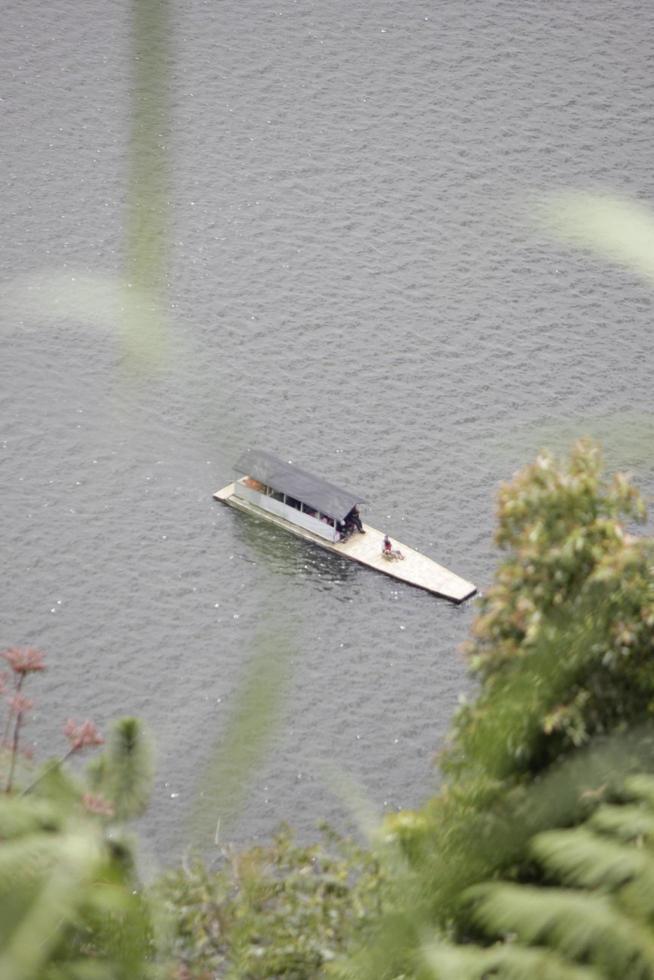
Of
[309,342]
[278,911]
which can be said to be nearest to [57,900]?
[278,911]

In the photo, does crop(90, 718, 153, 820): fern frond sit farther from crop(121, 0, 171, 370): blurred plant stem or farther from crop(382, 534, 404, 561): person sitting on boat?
crop(382, 534, 404, 561): person sitting on boat

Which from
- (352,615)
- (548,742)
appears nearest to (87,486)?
(352,615)

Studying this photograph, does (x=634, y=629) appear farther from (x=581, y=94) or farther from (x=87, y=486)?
(x=581, y=94)

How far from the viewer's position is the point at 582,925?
1668 mm

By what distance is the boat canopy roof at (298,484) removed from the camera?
23844mm

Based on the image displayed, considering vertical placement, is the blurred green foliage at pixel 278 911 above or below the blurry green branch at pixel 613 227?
above

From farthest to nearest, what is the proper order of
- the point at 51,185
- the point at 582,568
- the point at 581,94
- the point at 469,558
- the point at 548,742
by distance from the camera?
the point at 581,94
the point at 51,185
the point at 469,558
the point at 582,568
the point at 548,742

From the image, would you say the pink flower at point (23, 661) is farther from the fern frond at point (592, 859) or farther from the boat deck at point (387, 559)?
the boat deck at point (387, 559)

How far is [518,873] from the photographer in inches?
203

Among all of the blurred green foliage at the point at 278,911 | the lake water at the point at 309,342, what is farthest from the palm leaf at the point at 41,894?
the lake water at the point at 309,342

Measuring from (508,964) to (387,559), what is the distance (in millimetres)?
22125

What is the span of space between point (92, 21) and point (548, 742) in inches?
1212

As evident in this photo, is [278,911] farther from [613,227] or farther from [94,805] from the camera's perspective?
[613,227]

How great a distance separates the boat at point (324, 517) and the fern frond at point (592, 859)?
69.8 feet
